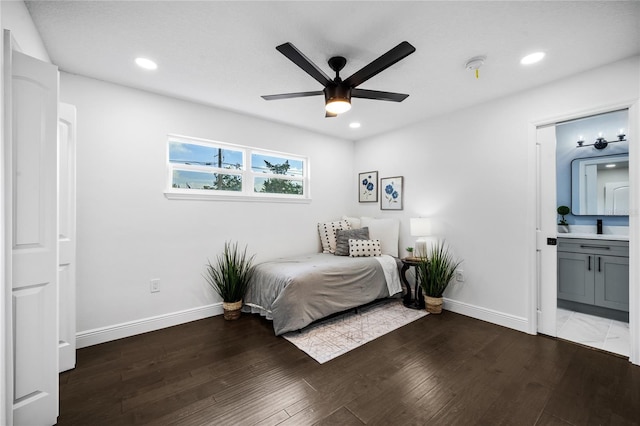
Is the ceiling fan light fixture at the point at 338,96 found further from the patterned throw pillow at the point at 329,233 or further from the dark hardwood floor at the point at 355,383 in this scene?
the patterned throw pillow at the point at 329,233

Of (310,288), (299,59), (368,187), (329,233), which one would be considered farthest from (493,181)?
(299,59)

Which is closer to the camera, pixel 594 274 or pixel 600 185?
pixel 594 274

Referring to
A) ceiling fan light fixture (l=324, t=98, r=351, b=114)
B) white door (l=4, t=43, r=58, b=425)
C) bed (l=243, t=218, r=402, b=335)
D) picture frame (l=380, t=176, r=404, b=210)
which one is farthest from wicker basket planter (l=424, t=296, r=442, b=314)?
white door (l=4, t=43, r=58, b=425)

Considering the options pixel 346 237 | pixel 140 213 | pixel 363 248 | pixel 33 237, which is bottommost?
pixel 363 248

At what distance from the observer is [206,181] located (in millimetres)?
3283

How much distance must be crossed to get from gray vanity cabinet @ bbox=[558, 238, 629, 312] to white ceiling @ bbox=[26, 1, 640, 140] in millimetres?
1996

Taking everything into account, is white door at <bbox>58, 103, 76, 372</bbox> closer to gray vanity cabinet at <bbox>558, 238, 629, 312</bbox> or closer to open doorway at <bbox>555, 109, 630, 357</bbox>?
open doorway at <bbox>555, 109, 630, 357</bbox>

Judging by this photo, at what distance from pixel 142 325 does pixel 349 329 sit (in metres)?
2.12

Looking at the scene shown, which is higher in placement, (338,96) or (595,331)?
(338,96)

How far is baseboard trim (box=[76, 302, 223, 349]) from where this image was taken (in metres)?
2.48

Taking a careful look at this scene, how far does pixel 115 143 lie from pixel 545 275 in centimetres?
446

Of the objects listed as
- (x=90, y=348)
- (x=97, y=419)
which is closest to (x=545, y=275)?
(x=97, y=419)

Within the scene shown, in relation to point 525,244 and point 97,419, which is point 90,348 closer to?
point 97,419

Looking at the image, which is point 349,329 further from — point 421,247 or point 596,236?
point 596,236
